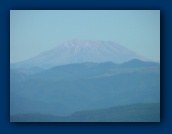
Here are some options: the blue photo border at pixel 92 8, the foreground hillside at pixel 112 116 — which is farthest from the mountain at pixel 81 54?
the foreground hillside at pixel 112 116

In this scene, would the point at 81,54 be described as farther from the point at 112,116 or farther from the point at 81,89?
the point at 112,116

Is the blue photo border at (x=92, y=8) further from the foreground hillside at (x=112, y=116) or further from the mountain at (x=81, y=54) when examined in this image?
the mountain at (x=81, y=54)

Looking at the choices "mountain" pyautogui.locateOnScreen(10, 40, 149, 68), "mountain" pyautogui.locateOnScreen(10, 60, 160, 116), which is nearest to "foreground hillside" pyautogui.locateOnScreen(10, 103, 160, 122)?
"mountain" pyautogui.locateOnScreen(10, 60, 160, 116)

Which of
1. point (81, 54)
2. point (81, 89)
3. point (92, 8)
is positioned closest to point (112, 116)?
point (81, 89)

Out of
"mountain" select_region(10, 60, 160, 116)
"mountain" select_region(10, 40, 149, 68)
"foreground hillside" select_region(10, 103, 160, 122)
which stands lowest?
"foreground hillside" select_region(10, 103, 160, 122)

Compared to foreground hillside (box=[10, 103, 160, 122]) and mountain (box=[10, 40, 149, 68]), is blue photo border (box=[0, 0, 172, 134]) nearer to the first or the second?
foreground hillside (box=[10, 103, 160, 122])

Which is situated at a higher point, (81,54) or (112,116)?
(81,54)
